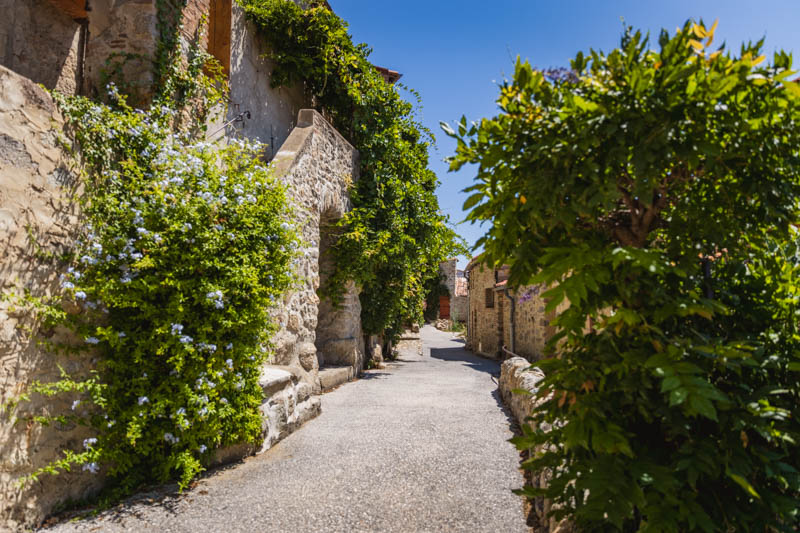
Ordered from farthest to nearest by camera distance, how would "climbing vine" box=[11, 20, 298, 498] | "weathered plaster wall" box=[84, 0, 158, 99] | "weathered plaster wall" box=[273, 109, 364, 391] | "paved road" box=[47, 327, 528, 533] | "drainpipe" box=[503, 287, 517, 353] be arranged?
"drainpipe" box=[503, 287, 517, 353] → "weathered plaster wall" box=[273, 109, 364, 391] → "weathered plaster wall" box=[84, 0, 158, 99] → "climbing vine" box=[11, 20, 298, 498] → "paved road" box=[47, 327, 528, 533]

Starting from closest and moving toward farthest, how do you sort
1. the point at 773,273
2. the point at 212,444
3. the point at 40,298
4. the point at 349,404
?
the point at 773,273
the point at 40,298
the point at 212,444
the point at 349,404

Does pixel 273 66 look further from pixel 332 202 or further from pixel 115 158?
pixel 115 158

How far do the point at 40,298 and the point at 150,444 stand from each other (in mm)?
1215

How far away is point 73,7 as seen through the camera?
5039 mm

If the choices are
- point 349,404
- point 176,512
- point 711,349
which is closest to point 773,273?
point 711,349

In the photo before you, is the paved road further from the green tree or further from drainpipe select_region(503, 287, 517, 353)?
drainpipe select_region(503, 287, 517, 353)

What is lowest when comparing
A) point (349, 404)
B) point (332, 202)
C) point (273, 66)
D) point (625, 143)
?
point (349, 404)

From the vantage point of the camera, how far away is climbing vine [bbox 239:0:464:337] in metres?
7.88

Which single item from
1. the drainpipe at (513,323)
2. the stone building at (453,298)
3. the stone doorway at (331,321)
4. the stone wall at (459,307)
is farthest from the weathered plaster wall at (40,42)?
the stone wall at (459,307)

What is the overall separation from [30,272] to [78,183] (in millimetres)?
661

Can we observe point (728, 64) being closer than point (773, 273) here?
Yes

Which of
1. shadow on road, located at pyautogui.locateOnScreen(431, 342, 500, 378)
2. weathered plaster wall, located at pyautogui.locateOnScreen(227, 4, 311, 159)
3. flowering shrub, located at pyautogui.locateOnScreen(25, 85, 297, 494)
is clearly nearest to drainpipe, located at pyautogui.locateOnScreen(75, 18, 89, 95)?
weathered plaster wall, located at pyautogui.locateOnScreen(227, 4, 311, 159)

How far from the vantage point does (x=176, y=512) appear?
284 centimetres

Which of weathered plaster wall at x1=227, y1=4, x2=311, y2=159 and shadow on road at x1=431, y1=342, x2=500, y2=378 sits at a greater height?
weathered plaster wall at x1=227, y1=4, x2=311, y2=159
